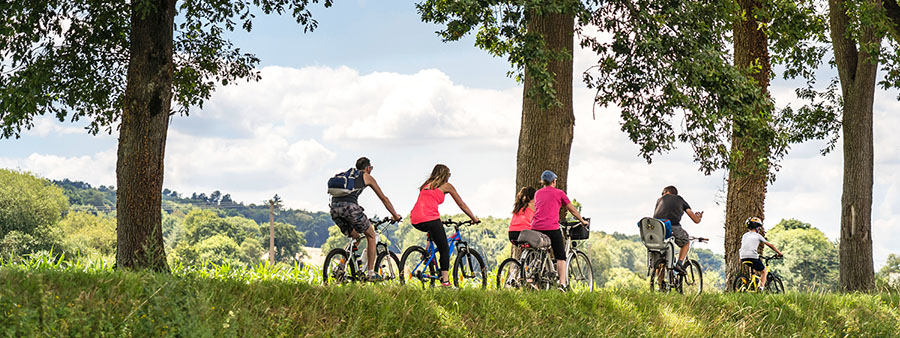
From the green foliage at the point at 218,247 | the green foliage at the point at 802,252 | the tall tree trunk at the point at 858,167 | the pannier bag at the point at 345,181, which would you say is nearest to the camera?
the pannier bag at the point at 345,181

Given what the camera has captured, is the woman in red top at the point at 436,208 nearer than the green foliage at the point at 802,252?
Yes

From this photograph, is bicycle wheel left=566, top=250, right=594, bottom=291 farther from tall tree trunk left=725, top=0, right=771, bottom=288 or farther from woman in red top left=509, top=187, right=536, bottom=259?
tall tree trunk left=725, top=0, right=771, bottom=288

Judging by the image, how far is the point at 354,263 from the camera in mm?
11859

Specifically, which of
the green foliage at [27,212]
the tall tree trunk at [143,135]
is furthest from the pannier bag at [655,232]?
the green foliage at [27,212]

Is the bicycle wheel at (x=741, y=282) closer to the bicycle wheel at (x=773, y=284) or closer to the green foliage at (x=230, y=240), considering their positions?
the bicycle wheel at (x=773, y=284)

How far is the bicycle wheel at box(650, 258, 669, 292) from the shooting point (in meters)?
14.8

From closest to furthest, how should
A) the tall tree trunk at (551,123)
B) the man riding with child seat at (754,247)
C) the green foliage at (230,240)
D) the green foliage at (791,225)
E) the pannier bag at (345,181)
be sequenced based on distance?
the pannier bag at (345,181) → the tall tree trunk at (551,123) → the man riding with child seat at (754,247) → the green foliage at (791,225) → the green foliage at (230,240)

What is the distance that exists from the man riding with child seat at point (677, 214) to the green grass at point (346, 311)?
2.26 meters

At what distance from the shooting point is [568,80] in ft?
49.0

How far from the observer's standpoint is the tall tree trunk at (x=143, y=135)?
1353cm

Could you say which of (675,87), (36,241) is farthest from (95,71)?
(36,241)

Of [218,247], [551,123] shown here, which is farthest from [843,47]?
[218,247]

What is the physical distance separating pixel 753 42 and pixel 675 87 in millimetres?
4461

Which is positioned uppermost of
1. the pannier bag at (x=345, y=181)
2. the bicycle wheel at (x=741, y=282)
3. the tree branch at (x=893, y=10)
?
the tree branch at (x=893, y=10)
